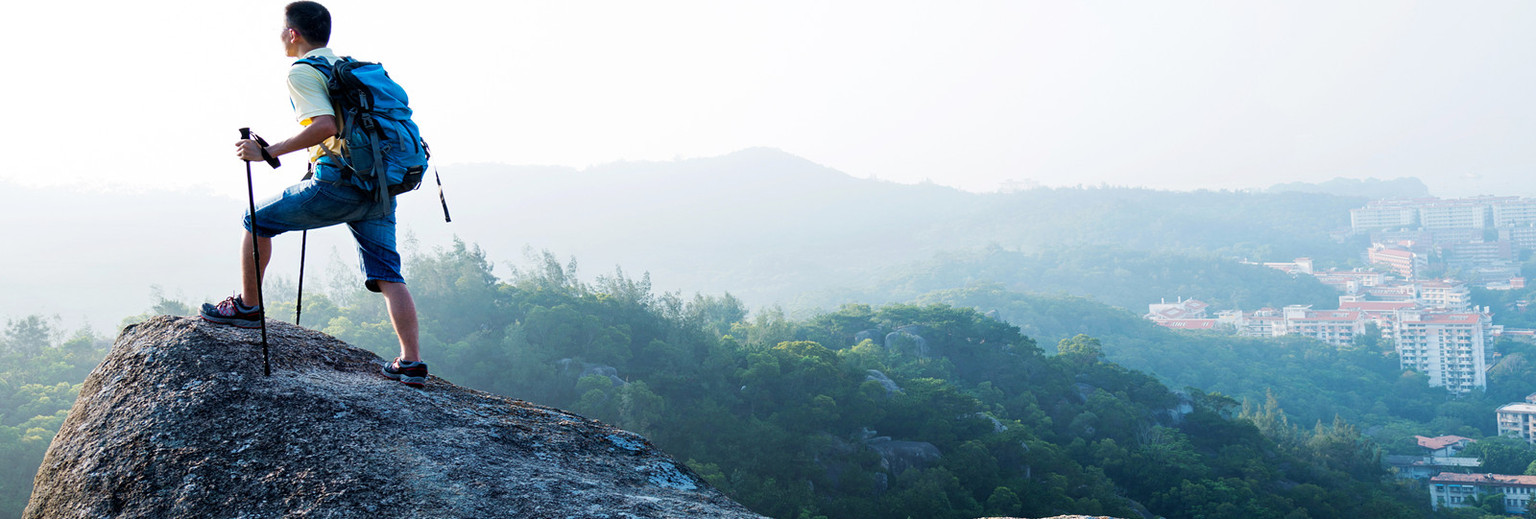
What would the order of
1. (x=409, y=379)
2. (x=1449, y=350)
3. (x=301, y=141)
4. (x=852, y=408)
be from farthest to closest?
1. (x=1449, y=350)
2. (x=852, y=408)
3. (x=409, y=379)
4. (x=301, y=141)

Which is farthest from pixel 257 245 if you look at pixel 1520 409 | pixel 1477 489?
pixel 1520 409

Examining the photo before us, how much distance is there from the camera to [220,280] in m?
121

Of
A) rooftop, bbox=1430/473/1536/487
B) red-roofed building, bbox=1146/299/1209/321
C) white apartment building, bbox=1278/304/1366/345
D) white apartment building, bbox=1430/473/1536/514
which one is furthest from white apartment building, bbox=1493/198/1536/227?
white apartment building, bbox=1430/473/1536/514

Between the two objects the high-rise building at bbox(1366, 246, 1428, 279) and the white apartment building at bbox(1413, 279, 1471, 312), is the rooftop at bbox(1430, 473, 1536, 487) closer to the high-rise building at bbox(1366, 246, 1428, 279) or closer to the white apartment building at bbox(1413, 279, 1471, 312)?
the white apartment building at bbox(1413, 279, 1471, 312)

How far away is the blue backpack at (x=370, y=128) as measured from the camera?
11.9 feet

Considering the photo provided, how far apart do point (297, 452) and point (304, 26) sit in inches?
69.7

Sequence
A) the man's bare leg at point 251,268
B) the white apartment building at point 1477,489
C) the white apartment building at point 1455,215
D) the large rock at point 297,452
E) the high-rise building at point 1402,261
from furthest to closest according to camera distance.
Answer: the white apartment building at point 1455,215 → the high-rise building at point 1402,261 → the white apartment building at point 1477,489 → the man's bare leg at point 251,268 → the large rock at point 297,452

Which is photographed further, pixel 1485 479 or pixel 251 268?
pixel 1485 479

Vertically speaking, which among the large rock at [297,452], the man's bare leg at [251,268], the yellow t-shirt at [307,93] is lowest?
the large rock at [297,452]

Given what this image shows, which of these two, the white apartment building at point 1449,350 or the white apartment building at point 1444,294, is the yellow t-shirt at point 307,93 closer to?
the white apartment building at point 1449,350

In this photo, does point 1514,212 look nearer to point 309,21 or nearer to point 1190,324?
point 1190,324

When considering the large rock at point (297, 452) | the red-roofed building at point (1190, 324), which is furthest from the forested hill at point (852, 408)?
the red-roofed building at point (1190, 324)

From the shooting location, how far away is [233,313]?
399 cm

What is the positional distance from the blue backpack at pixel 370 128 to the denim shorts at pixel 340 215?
0.08m
